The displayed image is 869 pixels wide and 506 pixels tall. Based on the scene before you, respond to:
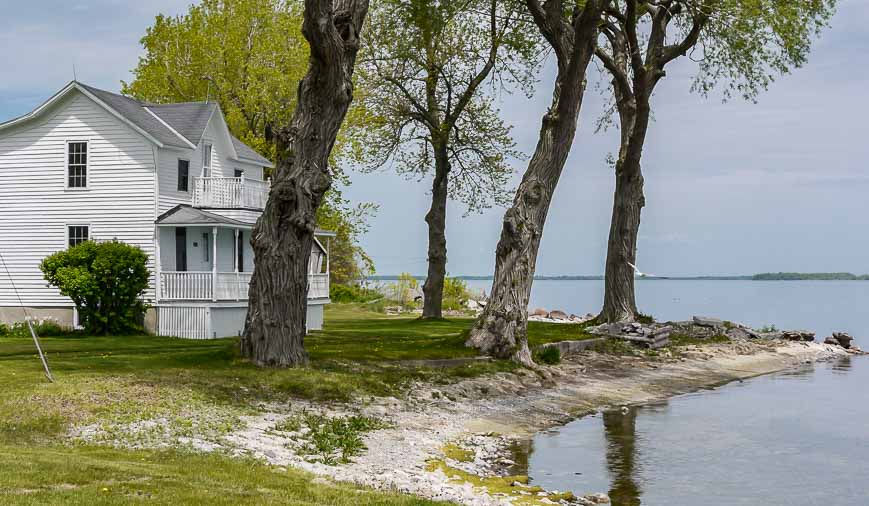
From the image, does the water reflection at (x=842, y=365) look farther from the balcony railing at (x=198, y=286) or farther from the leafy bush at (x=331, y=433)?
the leafy bush at (x=331, y=433)

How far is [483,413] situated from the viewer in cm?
2034

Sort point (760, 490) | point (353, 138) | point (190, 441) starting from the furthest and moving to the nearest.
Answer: point (353, 138) → point (760, 490) → point (190, 441)

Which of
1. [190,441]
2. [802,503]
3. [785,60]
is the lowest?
[802,503]

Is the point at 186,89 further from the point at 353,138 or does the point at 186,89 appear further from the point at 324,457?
the point at 324,457

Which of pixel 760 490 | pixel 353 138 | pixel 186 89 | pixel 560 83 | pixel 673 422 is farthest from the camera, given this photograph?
pixel 186 89

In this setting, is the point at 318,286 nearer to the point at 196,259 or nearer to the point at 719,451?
the point at 196,259

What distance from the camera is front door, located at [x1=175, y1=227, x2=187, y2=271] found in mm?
33812

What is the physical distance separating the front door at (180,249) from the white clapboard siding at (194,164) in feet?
3.12

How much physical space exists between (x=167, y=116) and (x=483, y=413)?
22790mm

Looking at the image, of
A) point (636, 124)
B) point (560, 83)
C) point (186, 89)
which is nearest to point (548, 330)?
point (636, 124)

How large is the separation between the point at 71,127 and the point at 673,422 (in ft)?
78.2

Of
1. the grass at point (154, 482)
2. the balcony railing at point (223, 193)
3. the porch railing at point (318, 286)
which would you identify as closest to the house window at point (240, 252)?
the balcony railing at point (223, 193)

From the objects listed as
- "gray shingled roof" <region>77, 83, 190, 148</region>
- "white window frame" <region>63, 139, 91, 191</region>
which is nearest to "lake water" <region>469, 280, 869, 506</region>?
"gray shingled roof" <region>77, 83, 190, 148</region>

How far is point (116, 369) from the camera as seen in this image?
1978cm
